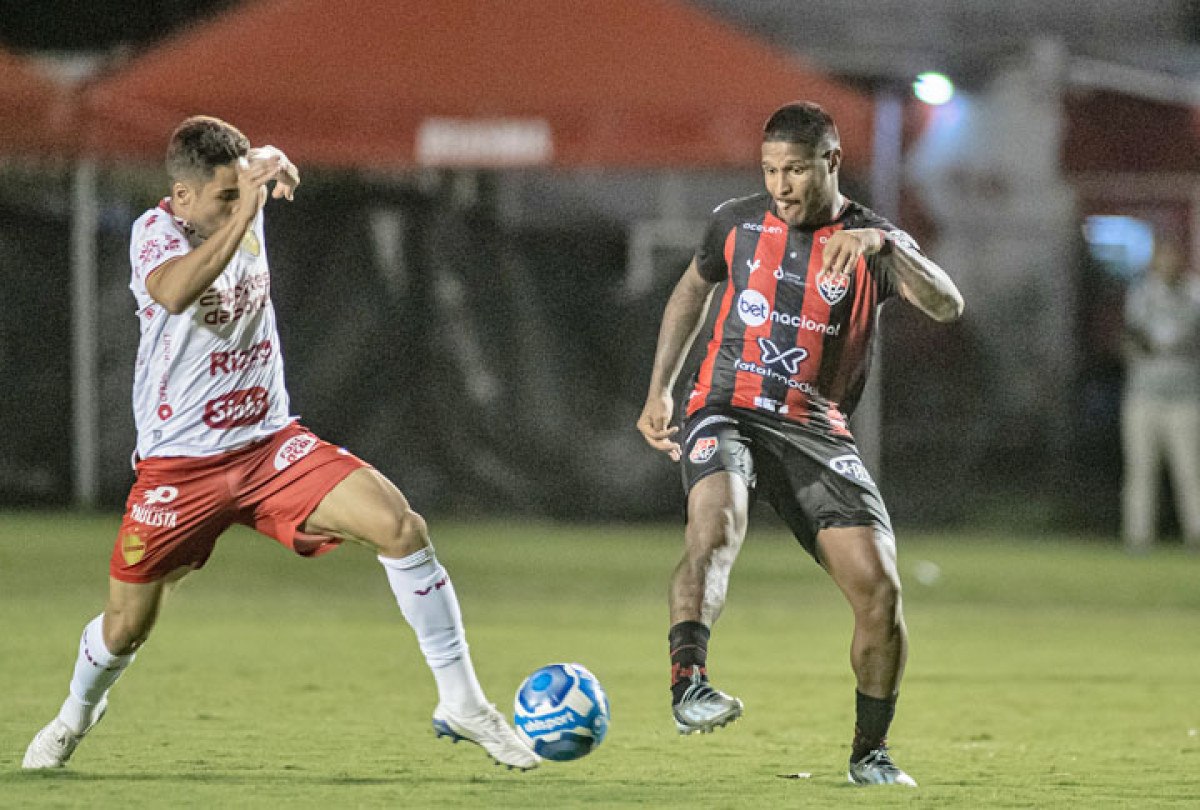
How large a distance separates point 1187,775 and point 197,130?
156 inches

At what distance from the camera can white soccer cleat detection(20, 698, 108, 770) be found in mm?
6988

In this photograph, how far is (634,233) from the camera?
17.1 metres

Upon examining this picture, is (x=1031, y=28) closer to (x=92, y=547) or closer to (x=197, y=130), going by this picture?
(x=92, y=547)

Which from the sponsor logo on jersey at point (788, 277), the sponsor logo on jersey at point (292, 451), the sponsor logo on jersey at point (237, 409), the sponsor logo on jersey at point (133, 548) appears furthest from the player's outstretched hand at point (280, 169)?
the sponsor logo on jersey at point (788, 277)

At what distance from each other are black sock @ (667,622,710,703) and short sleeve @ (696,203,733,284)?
1374 millimetres

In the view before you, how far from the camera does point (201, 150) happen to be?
680 centimetres

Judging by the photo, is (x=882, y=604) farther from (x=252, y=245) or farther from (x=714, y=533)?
(x=252, y=245)

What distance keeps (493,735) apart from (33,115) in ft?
32.9

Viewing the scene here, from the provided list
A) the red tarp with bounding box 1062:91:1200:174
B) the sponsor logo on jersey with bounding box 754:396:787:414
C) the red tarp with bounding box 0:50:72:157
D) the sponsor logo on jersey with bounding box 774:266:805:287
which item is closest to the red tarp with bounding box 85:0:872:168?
the red tarp with bounding box 0:50:72:157

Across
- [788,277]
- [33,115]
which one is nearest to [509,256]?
[33,115]

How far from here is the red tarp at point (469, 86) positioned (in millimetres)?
15227

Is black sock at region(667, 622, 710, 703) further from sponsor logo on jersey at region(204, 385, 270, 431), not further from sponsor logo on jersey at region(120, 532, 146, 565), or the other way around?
sponsor logo on jersey at region(120, 532, 146, 565)

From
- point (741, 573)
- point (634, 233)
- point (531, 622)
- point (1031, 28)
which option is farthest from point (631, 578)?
point (1031, 28)

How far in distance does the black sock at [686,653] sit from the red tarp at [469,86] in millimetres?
8868
